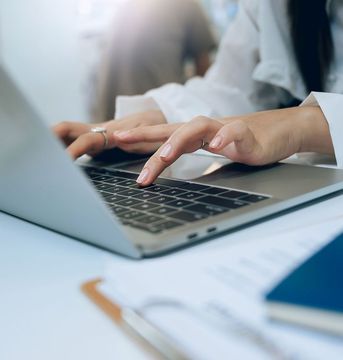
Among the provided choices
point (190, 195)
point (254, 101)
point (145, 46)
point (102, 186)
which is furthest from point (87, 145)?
point (145, 46)

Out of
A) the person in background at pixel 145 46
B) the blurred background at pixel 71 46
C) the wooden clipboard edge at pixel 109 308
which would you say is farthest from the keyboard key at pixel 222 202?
the blurred background at pixel 71 46

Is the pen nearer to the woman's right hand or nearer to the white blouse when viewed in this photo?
the woman's right hand

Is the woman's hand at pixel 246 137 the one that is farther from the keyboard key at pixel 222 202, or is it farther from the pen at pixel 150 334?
the pen at pixel 150 334

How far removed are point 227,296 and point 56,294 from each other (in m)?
0.11

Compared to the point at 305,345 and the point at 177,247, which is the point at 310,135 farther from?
the point at 305,345

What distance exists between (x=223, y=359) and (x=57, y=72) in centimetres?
265

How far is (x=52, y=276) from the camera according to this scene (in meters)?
0.34

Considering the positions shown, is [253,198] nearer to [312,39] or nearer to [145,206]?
[145,206]

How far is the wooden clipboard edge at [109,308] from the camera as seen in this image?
0.82ft

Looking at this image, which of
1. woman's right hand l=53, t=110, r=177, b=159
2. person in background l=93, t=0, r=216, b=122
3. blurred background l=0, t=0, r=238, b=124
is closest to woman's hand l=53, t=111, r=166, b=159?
woman's right hand l=53, t=110, r=177, b=159

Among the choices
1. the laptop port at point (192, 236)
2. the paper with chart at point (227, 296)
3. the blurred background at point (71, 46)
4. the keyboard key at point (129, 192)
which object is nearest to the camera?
the paper with chart at point (227, 296)

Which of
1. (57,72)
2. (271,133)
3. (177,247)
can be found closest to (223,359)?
(177,247)

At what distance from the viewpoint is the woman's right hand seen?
62 cm

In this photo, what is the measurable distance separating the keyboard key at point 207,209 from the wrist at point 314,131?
25 centimetres
